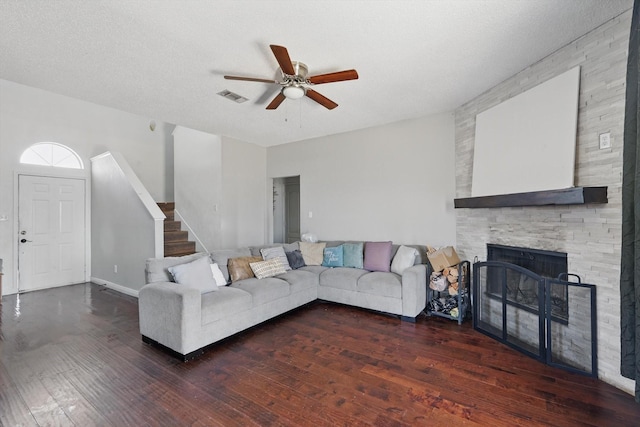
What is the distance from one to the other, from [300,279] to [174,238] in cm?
301

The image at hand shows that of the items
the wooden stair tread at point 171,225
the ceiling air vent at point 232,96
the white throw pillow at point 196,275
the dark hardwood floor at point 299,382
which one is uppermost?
the ceiling air vent at point 232,96

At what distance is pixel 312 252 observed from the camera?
461 cm

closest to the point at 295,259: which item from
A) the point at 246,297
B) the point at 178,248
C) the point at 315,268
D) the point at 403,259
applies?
the point at 315,268

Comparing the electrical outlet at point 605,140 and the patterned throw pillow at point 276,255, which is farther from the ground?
the electrical outlet at point 605,140

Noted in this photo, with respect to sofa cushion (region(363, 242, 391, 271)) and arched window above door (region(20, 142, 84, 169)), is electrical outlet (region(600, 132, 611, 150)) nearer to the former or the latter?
sofa cushion (region(363, 242, 391, 271))

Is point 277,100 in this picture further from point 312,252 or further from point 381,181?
point 312,252

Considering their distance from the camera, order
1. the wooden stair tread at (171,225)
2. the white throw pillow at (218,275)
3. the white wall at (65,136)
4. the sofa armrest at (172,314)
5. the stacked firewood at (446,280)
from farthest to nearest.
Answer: the wooden stair tread at (171,225)
the white wall at (65,136)
the stacked firewood at (446,280)
the white throw pillow at (218,275)
the sofa armrest at (172,314)

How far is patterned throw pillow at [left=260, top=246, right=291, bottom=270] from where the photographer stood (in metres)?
4.09

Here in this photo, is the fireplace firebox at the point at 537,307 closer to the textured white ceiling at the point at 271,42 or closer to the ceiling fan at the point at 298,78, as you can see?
the textured white ceiling at the point at 271,42

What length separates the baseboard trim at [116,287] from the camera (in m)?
4.61

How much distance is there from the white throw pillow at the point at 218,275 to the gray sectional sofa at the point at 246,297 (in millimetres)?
110

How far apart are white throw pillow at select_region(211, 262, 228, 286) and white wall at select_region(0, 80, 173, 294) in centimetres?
414

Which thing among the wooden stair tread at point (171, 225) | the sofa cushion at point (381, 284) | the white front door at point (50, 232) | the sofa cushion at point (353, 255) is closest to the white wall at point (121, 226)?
the white front door at point (50, 232)

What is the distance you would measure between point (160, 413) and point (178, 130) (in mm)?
5452
